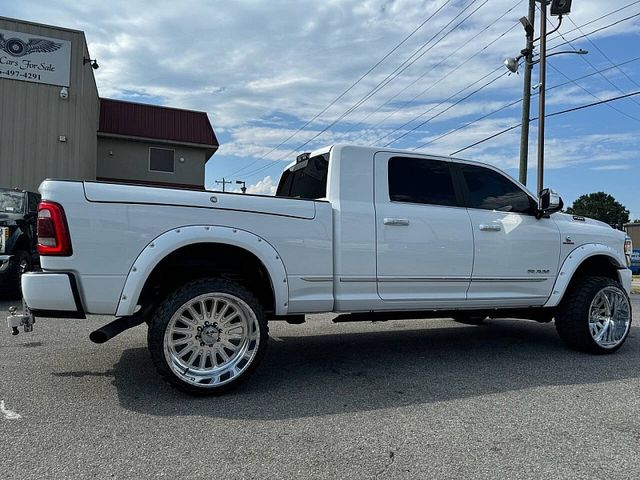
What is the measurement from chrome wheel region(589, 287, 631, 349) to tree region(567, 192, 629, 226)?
82.2 metres

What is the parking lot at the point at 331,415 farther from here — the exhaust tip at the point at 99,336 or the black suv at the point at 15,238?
the black suv at the point at 15,238

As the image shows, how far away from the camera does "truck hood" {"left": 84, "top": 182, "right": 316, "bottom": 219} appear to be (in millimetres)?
3699

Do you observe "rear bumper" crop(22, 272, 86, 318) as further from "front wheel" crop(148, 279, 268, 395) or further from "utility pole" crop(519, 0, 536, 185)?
"utility pole" crop(519, 0, 536, 185)

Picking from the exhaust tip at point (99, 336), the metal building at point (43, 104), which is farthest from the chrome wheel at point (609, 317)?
the metal building at point (43, 104)

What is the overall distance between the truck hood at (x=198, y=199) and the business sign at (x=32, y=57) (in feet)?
51.2

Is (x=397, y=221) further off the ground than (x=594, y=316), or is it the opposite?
(x=397, y=221)

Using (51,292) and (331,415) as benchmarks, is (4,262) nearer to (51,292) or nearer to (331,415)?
(51,292)

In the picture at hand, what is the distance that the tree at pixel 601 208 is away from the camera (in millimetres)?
80812

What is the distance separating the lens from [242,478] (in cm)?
269

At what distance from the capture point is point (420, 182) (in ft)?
16.3

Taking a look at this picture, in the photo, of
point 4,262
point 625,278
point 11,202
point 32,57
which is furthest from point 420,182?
point 32,57

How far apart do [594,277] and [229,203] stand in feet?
13.5

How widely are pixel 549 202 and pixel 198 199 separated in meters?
3.49

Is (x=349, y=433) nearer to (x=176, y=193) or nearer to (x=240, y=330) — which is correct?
(x=240, y=330)
